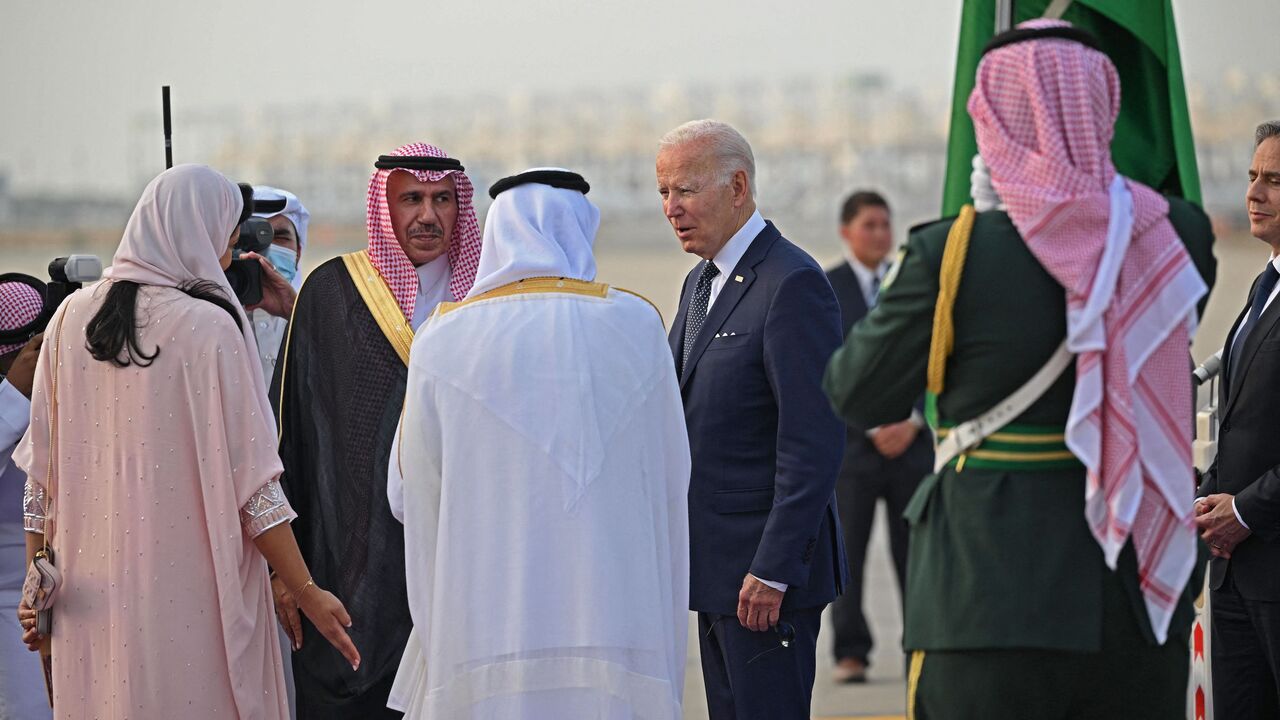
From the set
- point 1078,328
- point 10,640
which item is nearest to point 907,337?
point 1078,328

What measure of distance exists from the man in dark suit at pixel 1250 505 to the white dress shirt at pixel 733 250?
3.91ft

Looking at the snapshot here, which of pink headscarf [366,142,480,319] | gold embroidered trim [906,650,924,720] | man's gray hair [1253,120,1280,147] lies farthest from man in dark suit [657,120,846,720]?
man's gray hair [1253,120,1280,147]

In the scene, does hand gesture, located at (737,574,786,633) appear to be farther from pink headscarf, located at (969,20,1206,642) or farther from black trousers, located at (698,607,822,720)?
pink headscarf, located at (969,20,1206,642)

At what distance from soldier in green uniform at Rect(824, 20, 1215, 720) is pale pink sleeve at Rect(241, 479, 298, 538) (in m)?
1.32

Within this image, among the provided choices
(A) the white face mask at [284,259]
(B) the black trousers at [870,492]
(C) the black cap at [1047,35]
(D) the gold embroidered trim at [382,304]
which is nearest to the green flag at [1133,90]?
(C) the black cap at [1047,35]

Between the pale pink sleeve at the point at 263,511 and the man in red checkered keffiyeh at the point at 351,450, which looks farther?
the man in red checkered keffiyeh at the point at 351,450

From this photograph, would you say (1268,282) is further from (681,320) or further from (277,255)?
(277,255)

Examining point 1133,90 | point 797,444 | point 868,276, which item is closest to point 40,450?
point 797,444

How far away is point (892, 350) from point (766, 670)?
4.09 feet

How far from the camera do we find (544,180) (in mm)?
3246

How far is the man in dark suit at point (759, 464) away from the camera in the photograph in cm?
346

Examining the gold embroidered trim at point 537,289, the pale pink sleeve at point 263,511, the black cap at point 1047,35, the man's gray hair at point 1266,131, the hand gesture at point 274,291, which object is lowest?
the pale pink sleeve at point 263,511

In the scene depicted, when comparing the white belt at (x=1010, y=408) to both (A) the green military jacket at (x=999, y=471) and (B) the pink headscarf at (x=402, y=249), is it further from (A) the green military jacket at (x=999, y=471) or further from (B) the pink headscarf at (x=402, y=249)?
(B) the pink headscarf at (x=402, y=249)

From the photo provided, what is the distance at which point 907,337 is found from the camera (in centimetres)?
253
